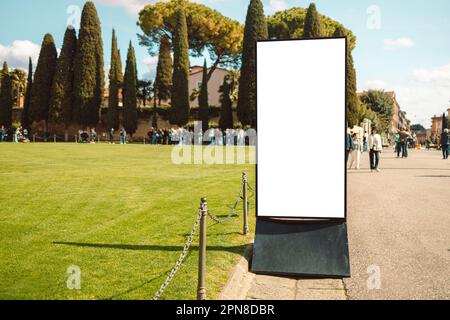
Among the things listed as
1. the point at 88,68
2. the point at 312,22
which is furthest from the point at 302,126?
the point at 88,68

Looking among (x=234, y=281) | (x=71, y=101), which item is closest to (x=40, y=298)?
(x=234, y=281)

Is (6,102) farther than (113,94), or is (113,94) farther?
(6,102)

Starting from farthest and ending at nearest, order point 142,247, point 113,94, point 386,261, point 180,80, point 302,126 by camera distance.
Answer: point 113,94, point 180,80, point 142,247, point 386,261, point 302,126

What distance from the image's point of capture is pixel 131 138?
49.0 meters

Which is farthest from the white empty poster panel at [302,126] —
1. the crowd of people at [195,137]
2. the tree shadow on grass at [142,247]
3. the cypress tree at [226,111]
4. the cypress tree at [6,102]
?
the cypress tree at [6,102]

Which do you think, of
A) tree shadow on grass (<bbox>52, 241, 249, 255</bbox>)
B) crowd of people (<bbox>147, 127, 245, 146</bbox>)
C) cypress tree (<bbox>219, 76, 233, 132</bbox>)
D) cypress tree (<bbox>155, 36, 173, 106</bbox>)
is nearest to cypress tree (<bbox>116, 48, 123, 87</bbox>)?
cypress tree (<bbox>155, 36, 173, 106</bbox>)

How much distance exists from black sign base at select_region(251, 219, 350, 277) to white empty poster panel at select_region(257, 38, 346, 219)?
21 cm

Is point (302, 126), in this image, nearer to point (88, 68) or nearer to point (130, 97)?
point (88, 68)

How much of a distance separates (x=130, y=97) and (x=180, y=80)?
6.43 meters

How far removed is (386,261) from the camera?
19.3 feet

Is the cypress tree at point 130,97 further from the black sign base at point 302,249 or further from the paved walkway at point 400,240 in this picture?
the black sign base at point 302,249

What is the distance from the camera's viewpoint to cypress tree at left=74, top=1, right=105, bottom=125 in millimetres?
45031

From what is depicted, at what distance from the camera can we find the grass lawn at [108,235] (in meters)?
4.81

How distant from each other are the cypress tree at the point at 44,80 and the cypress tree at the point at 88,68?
4.42 meters
